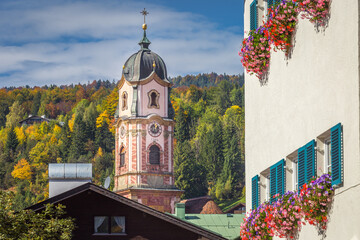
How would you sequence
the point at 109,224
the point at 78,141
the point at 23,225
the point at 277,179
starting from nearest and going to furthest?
the point at 277,179 < the point at 23,225 < the point at 109,224 < the point at 78,141

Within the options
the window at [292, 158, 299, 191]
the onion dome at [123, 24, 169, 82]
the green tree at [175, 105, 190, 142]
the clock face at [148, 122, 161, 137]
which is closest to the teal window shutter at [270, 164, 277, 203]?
the window at [292, 158, 299, 191]

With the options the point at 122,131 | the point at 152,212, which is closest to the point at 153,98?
the point at 122,131

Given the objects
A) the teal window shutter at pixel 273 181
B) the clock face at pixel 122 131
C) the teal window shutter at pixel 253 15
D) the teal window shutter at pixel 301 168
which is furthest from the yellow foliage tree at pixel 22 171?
the teal window shutter at pixel 301 168

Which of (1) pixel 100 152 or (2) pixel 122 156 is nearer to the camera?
(2) pixel 122 156

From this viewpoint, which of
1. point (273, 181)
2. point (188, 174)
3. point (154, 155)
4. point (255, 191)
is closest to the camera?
point (273, 181)

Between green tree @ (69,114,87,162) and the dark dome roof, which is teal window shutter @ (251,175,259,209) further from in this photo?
green tree @ (69,114,87,162)

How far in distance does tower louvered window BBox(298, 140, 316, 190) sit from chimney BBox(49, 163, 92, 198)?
64.4ft

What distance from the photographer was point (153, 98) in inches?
3487

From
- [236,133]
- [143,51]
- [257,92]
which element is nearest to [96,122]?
[236,133]

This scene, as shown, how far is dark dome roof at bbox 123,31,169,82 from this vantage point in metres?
88.8

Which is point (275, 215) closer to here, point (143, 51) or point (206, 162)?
point (143, 51)

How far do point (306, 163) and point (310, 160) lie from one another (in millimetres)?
265

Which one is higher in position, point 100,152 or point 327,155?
point 100,152

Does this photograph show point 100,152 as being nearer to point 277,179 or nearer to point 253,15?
point 253,15
